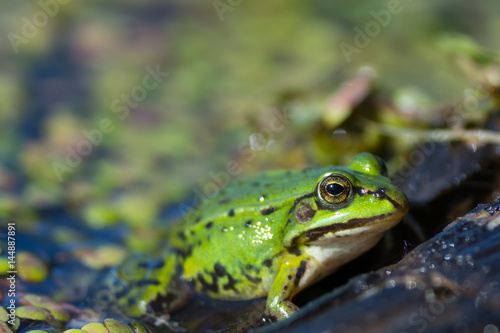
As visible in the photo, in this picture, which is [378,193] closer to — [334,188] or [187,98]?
[334,188]

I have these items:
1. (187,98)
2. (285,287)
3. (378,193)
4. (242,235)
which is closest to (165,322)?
(242,235)

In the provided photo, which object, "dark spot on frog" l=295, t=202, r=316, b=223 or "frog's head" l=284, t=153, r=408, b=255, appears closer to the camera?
"frog's head" l=284, t=153, r=408, b=255

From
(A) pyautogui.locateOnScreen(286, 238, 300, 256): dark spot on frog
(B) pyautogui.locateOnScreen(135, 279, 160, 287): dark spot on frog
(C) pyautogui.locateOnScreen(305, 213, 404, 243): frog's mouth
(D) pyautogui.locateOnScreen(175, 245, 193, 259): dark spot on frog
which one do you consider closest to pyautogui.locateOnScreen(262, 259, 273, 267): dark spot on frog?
(A) pyautogui.locateOnScreen(286, 238, 300, 256): dark spot on frog

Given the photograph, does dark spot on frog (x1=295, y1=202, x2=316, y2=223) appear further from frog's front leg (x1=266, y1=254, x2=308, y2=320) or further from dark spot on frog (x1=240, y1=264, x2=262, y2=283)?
dark spot on frog (x1=240, y1=264, x2=262, y2=283)

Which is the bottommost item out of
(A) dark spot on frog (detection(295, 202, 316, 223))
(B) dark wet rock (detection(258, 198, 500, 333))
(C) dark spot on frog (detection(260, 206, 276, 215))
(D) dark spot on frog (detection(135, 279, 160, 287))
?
(D) dark spot on frog (detection(135, 279, 160, 287))

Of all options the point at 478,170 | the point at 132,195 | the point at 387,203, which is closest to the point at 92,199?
the point at 132,195

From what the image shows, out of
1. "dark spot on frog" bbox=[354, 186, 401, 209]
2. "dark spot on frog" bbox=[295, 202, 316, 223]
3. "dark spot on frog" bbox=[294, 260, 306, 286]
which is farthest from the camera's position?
"dark spot on frog" bbox=[294, 260, 306, 286]

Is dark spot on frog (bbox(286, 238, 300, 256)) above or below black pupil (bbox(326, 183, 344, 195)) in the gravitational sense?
below
